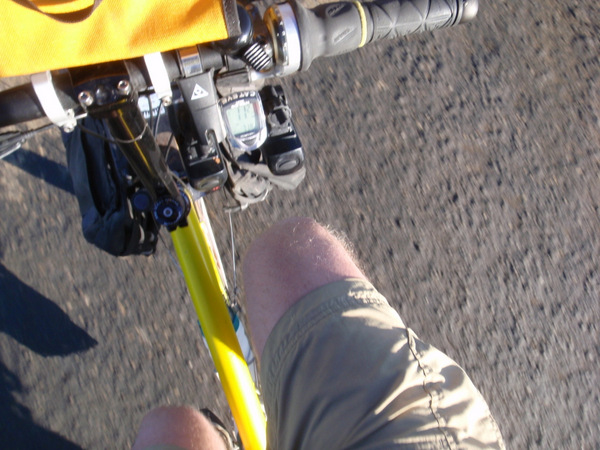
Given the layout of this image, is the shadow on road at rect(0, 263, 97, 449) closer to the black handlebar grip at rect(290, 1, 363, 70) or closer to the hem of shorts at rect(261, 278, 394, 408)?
the hem of shorts at rect(261, 278, 394, 408)

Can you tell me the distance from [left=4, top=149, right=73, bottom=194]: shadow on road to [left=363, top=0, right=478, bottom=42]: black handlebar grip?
1.32m

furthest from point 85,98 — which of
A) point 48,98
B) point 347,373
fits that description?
point 347,373

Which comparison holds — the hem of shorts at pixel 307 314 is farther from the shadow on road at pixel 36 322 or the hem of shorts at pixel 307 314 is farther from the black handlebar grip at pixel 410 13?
the shadow on road at pixel 36 322

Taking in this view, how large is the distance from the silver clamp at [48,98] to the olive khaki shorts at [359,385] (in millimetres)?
574

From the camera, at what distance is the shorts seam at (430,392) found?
2.54ft

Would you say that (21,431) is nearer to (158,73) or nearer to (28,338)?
(28,338)

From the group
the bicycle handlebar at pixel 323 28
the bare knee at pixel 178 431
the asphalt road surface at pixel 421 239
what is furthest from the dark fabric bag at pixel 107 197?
the bicycle handlebar at pixel 323 28

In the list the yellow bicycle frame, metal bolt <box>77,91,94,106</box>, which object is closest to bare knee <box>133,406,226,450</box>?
the yellow bicycle frame

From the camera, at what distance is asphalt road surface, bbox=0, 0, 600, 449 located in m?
1.64

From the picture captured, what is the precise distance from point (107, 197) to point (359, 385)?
39.4 inches

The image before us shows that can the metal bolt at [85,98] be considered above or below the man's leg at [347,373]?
above

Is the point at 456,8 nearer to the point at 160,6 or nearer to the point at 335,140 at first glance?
the point at 160,6

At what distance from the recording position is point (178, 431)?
1213 mm

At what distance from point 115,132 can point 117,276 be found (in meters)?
0.97
